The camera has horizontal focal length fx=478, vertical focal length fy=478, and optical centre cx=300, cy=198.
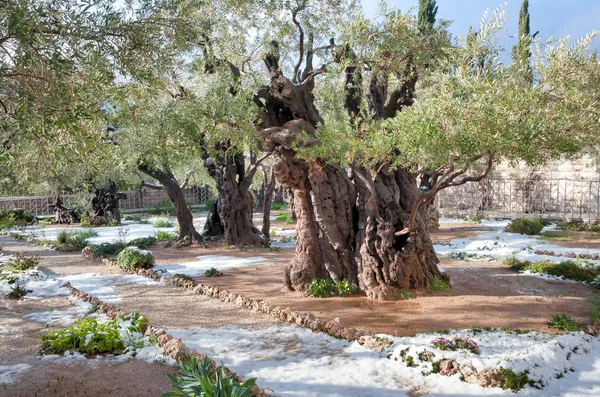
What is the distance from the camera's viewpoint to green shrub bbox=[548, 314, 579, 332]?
20.3 feet

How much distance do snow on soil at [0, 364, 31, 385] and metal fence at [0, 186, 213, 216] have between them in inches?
751

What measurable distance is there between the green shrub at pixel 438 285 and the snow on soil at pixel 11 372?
6.29 meters

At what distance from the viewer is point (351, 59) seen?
26.8ft

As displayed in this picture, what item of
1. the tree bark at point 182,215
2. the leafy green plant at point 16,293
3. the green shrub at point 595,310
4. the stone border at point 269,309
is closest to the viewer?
the stone border at point 269,309

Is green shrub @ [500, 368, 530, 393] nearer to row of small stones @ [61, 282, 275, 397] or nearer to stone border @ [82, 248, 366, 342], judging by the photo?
stone border @ [82, 248, 366, 342]

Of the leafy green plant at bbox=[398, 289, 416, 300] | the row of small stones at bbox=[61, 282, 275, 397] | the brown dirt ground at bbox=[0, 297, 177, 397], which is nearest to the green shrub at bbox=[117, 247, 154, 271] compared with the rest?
the row of small stones at bbox=[61, 282, 275, 397]

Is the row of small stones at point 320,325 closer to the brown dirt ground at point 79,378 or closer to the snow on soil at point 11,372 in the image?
the brown dirt ground at point 79,378

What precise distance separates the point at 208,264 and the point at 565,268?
825 centimetres

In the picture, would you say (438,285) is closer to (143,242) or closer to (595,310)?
(595,310)

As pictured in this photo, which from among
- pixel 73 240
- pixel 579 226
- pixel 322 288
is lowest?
pixel 322 288

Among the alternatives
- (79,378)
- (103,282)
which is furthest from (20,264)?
(79,378)

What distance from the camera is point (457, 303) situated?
7.65 meters

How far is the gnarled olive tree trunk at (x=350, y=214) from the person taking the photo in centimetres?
828

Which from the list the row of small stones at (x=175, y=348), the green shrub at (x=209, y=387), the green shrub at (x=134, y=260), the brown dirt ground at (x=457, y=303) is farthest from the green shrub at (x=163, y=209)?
the green shrub at (x=209, y=387)
